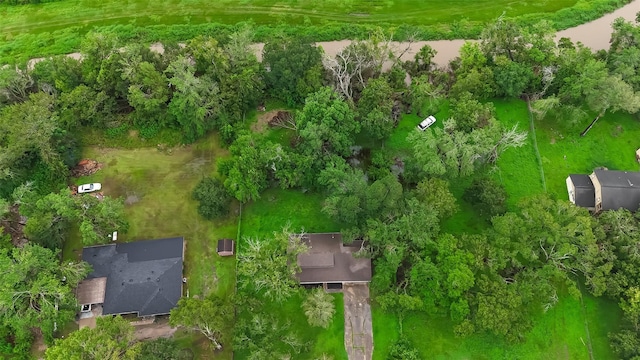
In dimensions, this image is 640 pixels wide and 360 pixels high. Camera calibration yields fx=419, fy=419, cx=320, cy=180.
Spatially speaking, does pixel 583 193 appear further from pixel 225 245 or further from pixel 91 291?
pixel 91 291

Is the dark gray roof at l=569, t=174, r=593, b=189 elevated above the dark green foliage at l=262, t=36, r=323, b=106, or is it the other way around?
the dark green foliage at l=262, t=36, r=323, b=106

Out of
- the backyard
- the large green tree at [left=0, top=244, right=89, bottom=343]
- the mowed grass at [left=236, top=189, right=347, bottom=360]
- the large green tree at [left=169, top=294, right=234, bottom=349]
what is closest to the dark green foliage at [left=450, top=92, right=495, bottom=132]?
the backyard

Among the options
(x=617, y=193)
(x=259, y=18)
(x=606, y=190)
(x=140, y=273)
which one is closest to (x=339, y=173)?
(x=140, y=273)

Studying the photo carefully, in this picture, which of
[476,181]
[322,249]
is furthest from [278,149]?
[476,181]

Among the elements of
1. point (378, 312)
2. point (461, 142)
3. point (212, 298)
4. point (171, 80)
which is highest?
point (171, 80)

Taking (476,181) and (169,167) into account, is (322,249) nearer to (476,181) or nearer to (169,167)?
(476,181)

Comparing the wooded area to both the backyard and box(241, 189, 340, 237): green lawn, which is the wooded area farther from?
the backyard
